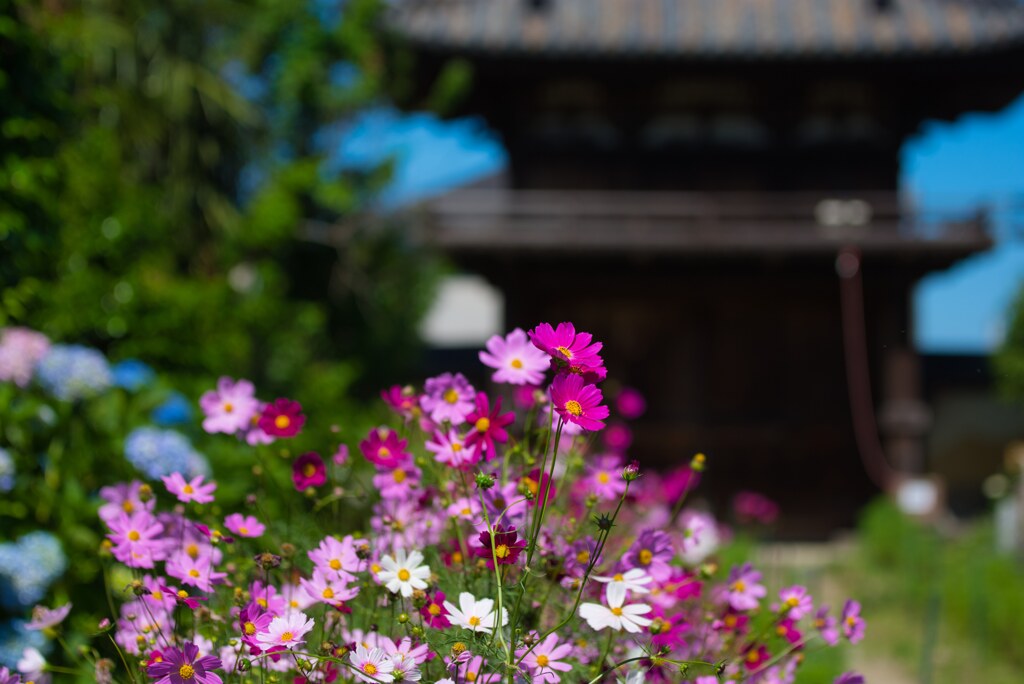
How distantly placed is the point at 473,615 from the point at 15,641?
4.60 feet

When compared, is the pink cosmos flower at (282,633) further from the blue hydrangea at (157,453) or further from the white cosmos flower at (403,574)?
the blue hydrangea at (157,453)

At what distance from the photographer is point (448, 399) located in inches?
53.9

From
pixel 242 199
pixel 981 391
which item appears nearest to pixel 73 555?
pixel 242 199

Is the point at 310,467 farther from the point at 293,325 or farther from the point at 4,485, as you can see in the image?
the point at 293,325

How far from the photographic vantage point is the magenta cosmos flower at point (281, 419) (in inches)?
54.8

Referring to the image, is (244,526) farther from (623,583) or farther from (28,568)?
(28,568)

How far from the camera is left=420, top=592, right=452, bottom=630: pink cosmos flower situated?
1.15 m

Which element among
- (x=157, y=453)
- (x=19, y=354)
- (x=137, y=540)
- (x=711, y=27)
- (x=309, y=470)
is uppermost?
(x=711, y=27)

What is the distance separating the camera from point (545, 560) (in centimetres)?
128

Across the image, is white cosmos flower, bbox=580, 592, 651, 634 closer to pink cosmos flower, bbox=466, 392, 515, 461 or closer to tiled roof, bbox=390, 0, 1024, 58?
pink cosmos flower, bbox=466, 392, 515, 461

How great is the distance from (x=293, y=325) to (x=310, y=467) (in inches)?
247

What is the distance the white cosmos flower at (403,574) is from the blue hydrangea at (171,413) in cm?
196

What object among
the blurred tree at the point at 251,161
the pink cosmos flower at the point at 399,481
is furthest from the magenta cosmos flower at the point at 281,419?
the blurred tree at the point at 251,161

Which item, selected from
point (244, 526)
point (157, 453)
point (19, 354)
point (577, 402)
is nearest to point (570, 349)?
point (577, 402)
